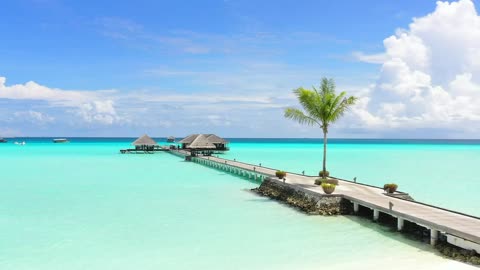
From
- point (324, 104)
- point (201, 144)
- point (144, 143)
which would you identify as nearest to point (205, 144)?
point (201, 144)

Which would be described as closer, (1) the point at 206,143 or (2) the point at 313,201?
(2) the point at 313,201

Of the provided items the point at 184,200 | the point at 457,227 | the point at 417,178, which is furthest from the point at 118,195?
the point at 417,178

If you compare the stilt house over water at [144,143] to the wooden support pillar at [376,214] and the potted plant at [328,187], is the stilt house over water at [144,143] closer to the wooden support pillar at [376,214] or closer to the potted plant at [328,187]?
the potted plant at [328,187]

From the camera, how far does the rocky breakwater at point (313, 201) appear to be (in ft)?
50.8

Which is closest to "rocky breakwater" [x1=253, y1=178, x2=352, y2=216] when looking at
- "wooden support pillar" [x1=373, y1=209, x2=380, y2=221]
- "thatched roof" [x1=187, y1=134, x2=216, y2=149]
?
"wooden support pillar" [x1=373, y1=209, x2=380, y2=221]

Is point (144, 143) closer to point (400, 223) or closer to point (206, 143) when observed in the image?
point (206, 143)

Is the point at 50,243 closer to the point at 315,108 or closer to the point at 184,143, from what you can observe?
the point at 315,108

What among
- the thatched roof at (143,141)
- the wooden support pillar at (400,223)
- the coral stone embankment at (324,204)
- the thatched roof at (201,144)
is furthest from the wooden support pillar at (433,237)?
the thatched roof at (143,141)

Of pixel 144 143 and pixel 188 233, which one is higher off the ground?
pixel 144 143

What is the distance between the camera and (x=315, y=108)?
1898 centimetres

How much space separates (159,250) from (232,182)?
15.7 metres

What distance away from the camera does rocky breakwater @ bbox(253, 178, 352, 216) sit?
15.5 meters

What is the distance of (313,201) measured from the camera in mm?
Answer: 16016

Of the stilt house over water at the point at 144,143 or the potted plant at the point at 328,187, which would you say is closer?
the potted plant at the point at 328,187
